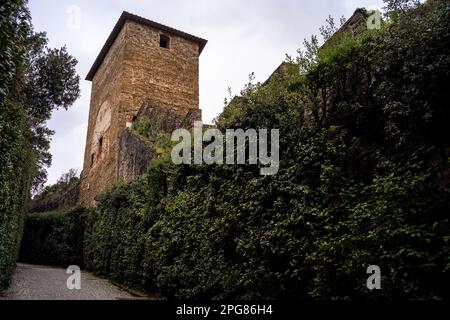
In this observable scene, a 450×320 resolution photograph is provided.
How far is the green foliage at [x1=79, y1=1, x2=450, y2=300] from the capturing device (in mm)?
4219

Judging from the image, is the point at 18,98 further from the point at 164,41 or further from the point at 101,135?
the point at 164,41

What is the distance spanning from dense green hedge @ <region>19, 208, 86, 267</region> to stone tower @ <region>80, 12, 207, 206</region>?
5.89 feet

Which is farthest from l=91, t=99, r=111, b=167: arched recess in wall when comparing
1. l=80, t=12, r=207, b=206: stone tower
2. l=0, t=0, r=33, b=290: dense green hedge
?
l=0, t=0, r=33, b=290: dense green hedge

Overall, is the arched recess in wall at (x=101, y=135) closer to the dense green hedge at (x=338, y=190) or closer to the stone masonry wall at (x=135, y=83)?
the stone masonry wall at (x=135, y=83)

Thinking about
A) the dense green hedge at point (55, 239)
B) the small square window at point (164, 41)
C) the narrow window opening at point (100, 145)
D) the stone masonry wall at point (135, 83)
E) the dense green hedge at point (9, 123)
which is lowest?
the dense green hedge at point (55, 239)

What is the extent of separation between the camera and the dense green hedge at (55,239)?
1666 cm

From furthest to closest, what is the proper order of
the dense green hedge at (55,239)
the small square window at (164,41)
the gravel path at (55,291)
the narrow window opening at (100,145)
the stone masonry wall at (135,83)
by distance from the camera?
the small square window at (164,41), the narrow window opening at (100,145), the stone masonry wall at (135,83), the dense green hedge at (55,239), the gravel path at (55,291)

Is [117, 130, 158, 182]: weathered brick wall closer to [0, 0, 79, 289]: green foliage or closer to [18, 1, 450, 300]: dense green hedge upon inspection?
[0, 0, 79, 289]: green foliage

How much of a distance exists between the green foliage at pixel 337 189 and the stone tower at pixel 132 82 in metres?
10.3

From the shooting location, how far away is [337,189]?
531 cm

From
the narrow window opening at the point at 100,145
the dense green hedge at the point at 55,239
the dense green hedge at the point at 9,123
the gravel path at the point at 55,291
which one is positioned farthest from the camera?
the narrow window opening at the point at 100,145

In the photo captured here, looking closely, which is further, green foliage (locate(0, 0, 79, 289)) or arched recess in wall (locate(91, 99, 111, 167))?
arched recess in wall (locate(91, 99, 111, 167))

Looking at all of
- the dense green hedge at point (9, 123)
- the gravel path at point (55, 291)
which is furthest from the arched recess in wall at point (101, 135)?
the dense green hedge at point (9, 123)

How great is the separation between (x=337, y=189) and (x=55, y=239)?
51.4ft
